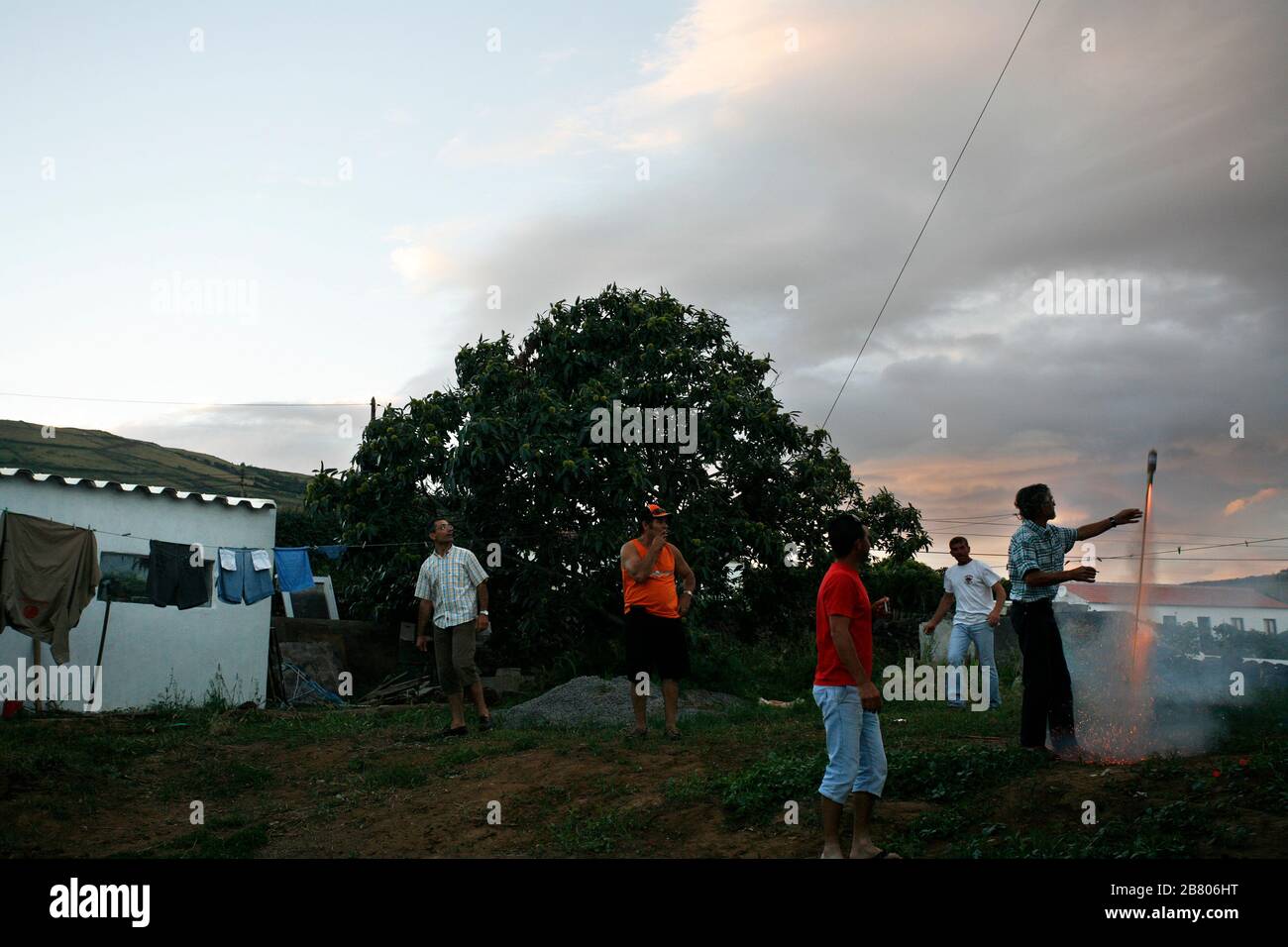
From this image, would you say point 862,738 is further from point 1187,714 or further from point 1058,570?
point 1187,714

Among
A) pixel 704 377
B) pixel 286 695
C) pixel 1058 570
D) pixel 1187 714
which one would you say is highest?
pixel 704 377

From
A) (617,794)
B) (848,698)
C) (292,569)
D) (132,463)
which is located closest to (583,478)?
(292,569)

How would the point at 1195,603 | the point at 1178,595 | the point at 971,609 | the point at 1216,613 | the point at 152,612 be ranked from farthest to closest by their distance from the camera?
the point at 152,612 → the point at 1216,613 → the point at 1178,595 → the point at 1195,603 → the point at 971,609

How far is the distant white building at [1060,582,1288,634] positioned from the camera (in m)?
7.78

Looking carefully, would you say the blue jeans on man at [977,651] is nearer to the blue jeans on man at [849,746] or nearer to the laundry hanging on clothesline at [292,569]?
the blue jeans on man at [849,746]

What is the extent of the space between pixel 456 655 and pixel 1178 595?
1039cm

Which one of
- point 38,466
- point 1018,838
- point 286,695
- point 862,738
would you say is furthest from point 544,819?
point 38,466

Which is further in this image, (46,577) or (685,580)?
(46,577)

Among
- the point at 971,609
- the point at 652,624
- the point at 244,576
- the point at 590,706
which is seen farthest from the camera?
the point at 244,576

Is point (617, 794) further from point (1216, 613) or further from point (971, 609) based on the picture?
point (1216, 613)

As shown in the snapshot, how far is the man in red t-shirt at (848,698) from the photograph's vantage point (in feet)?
16.7

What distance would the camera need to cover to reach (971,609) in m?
10.7

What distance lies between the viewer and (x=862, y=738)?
5.27 metres
